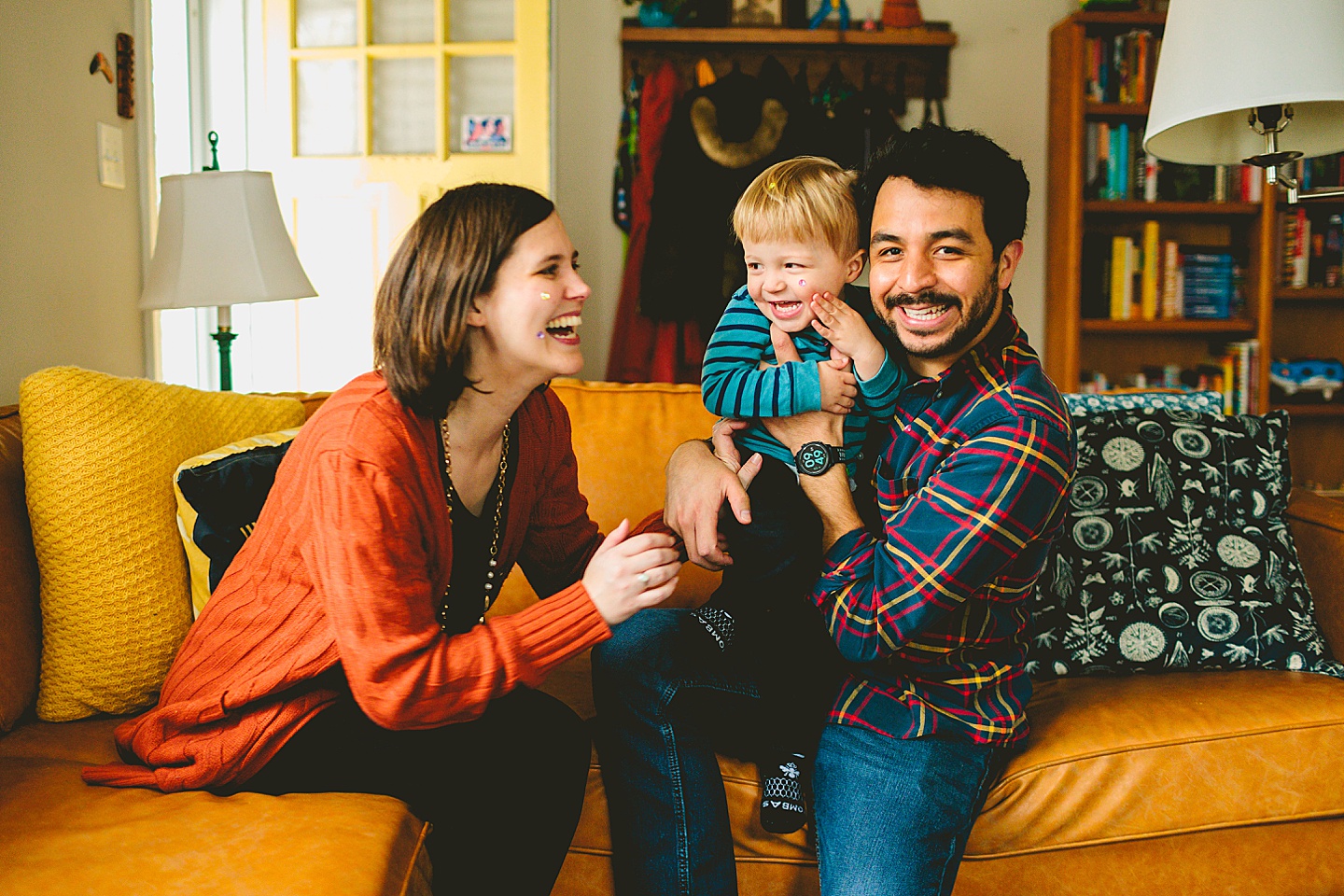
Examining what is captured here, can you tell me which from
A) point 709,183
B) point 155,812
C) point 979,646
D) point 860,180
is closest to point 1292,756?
point 979,646

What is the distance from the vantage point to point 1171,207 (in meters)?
3.65

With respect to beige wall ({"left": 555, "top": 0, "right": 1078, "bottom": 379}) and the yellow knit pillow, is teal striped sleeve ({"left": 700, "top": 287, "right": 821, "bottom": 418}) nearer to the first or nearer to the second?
the yellow knit pillow

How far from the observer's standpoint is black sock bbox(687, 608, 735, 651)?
4.30ft

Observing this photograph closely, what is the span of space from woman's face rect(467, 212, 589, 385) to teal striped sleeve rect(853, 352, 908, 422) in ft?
1.31

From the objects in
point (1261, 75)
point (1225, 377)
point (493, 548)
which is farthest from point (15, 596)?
point (1225, 377)

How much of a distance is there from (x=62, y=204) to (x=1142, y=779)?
2390 millimetres

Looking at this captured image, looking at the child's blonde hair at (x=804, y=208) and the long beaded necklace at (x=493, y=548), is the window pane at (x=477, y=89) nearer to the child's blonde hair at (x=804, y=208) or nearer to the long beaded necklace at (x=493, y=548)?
the child's blonde hair at (x=804, y=208)

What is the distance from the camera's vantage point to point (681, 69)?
3.81 metres

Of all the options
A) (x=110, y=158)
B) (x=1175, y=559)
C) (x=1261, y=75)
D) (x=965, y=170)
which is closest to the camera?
(x=965, y=170)

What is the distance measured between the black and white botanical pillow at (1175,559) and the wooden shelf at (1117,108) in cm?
223

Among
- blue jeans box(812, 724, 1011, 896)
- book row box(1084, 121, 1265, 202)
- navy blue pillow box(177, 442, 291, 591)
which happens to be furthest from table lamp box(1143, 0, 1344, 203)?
book row box(1084, 121, 1265, 202)

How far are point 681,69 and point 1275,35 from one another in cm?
266

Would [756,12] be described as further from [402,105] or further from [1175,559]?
[1175,559]

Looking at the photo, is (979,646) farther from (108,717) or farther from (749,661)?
(108,717)
